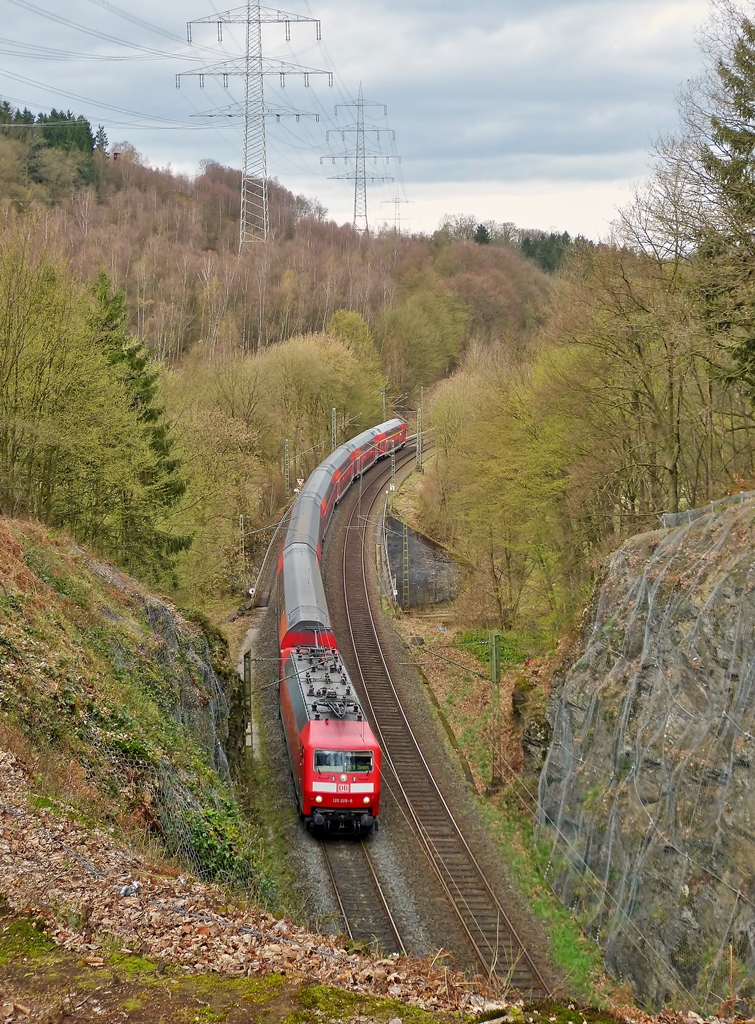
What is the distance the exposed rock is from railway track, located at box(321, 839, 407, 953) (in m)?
3.82

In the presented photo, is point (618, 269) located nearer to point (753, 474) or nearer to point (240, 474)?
point (753, 474)

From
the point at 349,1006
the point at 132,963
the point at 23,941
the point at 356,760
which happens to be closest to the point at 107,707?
the point at 23,941

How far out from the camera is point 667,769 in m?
13.5

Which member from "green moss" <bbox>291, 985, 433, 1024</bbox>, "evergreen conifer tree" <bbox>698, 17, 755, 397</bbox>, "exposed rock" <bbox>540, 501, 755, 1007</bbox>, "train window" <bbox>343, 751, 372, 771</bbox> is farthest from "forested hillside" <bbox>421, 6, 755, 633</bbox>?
"green moss" <bbox>291, 985, 433, 1024</bbox>

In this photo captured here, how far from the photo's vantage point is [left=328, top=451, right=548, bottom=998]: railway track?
14891 mm

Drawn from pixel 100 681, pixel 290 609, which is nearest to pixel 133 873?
pixel 100 681

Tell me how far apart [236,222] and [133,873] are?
9083 centimetres

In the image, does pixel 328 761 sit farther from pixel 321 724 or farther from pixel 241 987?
pixel 241 987

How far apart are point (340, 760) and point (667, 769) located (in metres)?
7.42

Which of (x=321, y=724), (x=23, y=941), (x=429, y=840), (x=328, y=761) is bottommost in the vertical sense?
(x=429, y=840)

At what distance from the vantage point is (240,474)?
138ft

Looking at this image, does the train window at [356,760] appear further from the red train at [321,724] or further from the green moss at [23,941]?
the green moss at [23,941]

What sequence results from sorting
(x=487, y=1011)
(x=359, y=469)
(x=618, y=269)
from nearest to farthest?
(x=487, y=1011) → (x=618, y=269) → (x=359, y=469)

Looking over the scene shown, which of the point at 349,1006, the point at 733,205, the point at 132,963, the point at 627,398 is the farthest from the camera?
the point at 627,398
